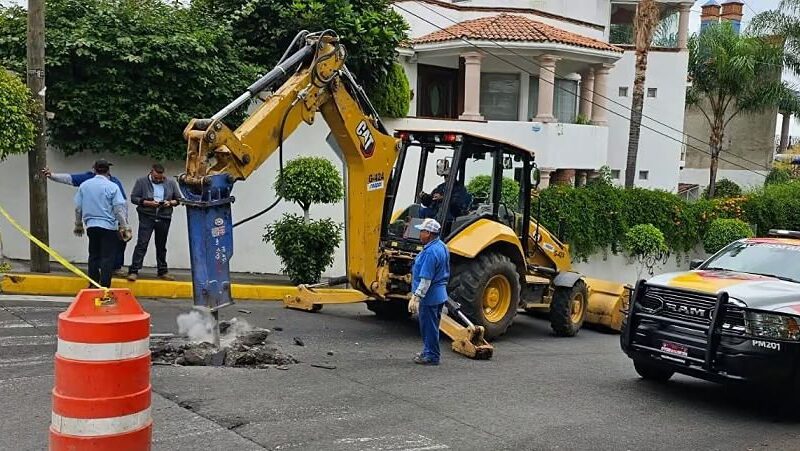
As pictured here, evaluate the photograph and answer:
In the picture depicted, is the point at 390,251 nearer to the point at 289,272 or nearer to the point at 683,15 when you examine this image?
the point at 289,272

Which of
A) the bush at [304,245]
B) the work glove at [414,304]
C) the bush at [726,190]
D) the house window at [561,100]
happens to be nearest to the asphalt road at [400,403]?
A: the work glove at [414,304]

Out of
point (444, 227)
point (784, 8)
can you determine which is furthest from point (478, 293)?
point (784, 8)

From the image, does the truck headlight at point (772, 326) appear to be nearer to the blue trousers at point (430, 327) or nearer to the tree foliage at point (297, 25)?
the blue trousers at point (430, 327)

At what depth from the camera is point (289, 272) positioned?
43.6 ft

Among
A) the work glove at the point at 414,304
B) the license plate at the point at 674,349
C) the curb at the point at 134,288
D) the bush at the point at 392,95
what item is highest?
the bush at the point at 392,95

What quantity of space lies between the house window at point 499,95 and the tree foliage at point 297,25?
26.3 ft

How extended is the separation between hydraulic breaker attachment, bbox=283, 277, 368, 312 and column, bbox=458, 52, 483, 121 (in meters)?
11.4

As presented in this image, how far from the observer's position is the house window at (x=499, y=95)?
23.2 meters

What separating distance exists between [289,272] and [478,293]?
4727mm

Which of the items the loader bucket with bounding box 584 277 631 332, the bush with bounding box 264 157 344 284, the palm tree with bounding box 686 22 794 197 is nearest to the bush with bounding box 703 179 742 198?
the palm tree with bounding box 686 22 794 197

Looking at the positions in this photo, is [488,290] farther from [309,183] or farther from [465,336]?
[309,183]

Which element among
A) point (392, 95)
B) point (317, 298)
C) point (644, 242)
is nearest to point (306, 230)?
point (317, 298)

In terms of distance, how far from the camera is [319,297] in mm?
10766

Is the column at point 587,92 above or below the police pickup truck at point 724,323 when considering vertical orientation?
above
